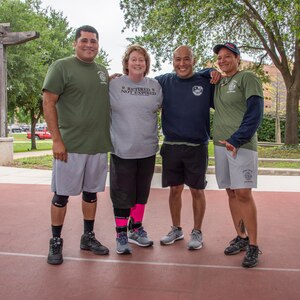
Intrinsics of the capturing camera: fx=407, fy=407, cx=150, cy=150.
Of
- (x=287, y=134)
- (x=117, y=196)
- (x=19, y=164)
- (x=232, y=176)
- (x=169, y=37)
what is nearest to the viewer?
(x=232, y=176)

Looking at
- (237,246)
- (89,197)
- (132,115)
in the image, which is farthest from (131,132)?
(237,246)

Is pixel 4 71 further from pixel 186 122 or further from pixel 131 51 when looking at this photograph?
pixel 186 122

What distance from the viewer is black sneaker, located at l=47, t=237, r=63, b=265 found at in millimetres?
3779

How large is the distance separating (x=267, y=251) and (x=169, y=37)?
13135 mm

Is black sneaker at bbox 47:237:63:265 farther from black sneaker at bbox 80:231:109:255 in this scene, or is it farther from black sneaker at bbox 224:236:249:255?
black sneaker at bbox 224:236:249:255

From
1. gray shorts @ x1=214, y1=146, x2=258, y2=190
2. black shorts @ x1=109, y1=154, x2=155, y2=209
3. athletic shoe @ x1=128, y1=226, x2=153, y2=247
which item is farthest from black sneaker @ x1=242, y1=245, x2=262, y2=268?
black shorts @ x1=109, y1=154, x2=155, y2=209

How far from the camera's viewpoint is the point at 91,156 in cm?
391

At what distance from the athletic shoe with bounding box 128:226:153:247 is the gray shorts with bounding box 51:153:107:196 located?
2.66ft

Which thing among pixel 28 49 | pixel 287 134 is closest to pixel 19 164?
pixel 28 49

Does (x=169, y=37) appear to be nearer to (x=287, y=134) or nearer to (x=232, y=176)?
(x=287, y=134)

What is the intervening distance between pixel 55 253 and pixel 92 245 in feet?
1.42

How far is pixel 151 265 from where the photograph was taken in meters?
3.79

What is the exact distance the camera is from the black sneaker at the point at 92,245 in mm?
4079

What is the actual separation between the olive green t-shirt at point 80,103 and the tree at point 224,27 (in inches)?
412
